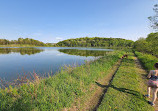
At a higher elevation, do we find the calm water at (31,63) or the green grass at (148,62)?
the green grass at (148,62)

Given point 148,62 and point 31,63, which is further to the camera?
point 31,63

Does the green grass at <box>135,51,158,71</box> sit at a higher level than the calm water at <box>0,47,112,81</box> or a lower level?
higher

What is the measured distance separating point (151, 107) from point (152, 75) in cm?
154

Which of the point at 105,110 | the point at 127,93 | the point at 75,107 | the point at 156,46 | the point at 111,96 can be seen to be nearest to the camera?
the point at 105,110

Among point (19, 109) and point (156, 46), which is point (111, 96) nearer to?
point (19, 109)

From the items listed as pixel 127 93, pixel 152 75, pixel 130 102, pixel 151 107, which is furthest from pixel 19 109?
pixel 152 75

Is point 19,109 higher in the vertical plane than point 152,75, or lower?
lower

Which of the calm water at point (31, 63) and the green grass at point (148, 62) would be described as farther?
the calm water at point (31, 63)

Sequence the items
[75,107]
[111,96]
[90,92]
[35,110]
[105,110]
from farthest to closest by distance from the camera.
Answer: [90,92], [111,96], [75,107], [105,110], [35,110]

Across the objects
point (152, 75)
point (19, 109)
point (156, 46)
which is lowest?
point (19, 109)

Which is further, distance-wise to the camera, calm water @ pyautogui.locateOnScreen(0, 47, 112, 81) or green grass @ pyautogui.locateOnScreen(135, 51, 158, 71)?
calm water @ pyautogui.locateOnScreen(0, 47, 112, 81)

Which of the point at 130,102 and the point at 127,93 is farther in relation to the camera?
the point at 127,93

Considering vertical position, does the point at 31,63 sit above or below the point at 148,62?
below

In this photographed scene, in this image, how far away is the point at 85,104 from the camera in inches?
151
